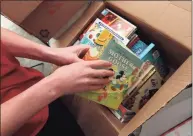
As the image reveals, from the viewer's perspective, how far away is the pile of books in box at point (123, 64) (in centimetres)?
74

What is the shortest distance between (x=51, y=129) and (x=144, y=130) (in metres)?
0.32

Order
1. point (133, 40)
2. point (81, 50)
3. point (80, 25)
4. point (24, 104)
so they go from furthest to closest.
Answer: point (80, 25) → point (133, 40) → point (81, 50) → point (24, 104)

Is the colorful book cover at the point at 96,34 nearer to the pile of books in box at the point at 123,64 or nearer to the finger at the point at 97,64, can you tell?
the pile of books in box at the point at 123,64

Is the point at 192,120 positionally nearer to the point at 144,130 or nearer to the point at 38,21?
the point at 144,130

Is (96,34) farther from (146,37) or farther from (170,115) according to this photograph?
(170,115)

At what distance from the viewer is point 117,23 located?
0.92 m

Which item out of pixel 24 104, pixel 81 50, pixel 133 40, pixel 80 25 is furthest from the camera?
pixel 80 25

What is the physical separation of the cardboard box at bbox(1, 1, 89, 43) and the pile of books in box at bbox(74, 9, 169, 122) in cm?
14

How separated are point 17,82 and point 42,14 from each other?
1.15 ft

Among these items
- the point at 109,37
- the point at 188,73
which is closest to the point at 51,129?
the point at 109,37

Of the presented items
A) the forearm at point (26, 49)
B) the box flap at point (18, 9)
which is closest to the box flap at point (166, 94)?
the forearm at point (26, 49)

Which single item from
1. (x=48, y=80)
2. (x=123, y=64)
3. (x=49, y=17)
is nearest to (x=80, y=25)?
(x=49, y=17)

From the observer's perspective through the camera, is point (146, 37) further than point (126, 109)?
Yes

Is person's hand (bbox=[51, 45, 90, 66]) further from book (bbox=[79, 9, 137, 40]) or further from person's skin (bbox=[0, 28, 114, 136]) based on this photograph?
book (bbox=[79, 9, 137, 40])
